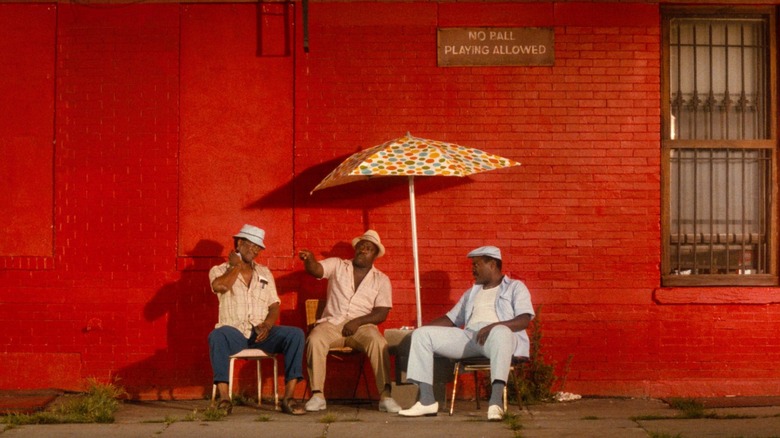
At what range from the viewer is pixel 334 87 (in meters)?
9.77

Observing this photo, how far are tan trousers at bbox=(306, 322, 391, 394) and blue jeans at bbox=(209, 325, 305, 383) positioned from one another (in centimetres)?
10

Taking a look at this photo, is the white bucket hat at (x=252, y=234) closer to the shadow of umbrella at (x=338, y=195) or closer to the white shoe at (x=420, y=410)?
the shadow of umbrella at (x=338, y=195)

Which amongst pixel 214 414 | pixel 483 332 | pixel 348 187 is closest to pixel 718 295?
pixel 483 332

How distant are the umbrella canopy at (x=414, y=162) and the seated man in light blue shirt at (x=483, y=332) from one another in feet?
1.69

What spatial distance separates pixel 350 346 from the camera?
9.25 meters

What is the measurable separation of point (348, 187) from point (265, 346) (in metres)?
1.61

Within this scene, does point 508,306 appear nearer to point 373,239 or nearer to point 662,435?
point 373,239

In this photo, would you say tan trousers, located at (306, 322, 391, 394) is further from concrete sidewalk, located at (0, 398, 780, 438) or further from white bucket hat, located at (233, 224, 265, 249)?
white bucket hat, located at (233, 224, 265, 249)

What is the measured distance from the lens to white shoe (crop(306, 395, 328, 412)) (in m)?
8.88

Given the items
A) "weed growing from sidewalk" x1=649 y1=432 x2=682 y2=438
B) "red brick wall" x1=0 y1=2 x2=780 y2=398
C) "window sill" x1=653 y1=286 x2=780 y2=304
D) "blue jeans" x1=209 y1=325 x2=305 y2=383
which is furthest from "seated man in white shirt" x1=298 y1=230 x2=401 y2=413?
"window sill" x1=653 y1=286 x2=780 y2=304

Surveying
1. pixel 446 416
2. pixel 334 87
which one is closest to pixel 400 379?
pixel 446 416

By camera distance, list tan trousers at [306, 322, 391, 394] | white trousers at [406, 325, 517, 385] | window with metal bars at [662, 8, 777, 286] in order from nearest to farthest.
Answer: white trousers at [406, 325, 517, 385]
tan trousers at [306, 322, 391, 394]
window with metal bars at [662, 8, 777, 286]

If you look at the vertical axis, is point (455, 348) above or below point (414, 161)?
below

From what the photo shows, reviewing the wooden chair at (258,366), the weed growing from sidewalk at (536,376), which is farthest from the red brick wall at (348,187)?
the wooden chair at (258,366)
